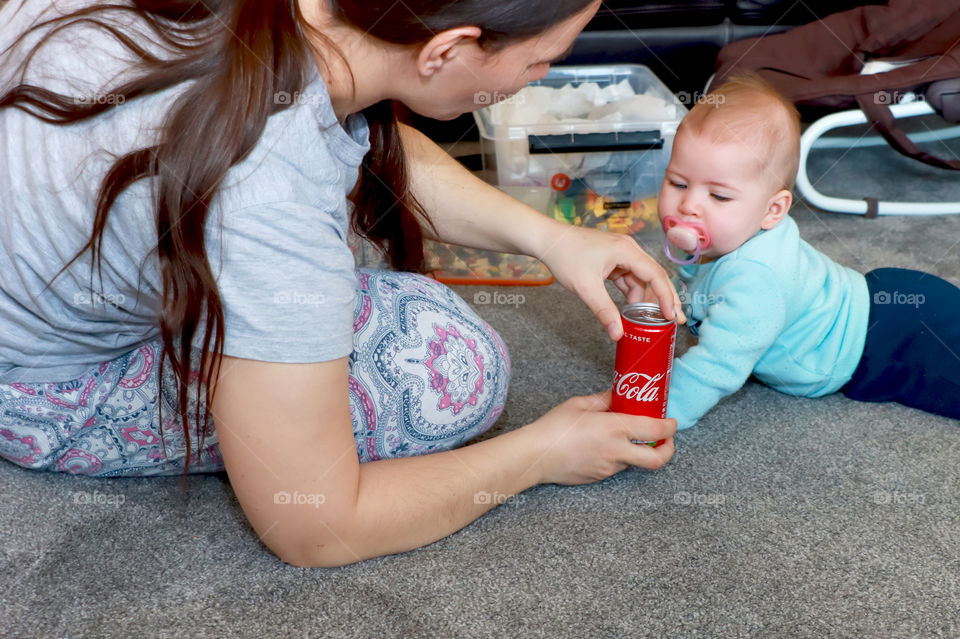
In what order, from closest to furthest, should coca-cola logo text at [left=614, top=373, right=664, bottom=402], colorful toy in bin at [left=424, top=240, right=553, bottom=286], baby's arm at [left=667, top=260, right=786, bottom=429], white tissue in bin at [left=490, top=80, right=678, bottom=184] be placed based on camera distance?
coca-cola logo text at [left=614, top=373, right=664, bottom=402]
baby's arm at [left=667, top=260, right=786, bottom=429]
colorful toy in bin at [left=424, top=240, right=553, bottom=286]
white tissue in bin at [left=490, top=80, right=678, bottom=184]

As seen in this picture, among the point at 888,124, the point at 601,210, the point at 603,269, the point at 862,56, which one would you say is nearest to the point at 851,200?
the point at 888,124

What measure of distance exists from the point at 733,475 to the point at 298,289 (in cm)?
62

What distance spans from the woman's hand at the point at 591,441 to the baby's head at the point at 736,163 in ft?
Result: 0.95

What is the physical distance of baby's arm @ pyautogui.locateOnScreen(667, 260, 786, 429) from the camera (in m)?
1.07

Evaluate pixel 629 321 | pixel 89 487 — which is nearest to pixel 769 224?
pixel 629 321

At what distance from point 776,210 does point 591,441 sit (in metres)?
0.41

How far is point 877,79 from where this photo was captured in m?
1.64

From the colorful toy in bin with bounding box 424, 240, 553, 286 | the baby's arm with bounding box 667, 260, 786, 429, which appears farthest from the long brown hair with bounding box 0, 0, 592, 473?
the colorful toy in bin with bounding box 424, 240, 553, 286

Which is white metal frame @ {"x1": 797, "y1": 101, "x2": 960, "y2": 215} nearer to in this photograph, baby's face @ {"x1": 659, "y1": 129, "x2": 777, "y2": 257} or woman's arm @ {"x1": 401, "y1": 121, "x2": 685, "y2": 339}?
baby's face @ {"x1": 659, "y1": 129, "x2": 777, "y2": 257}

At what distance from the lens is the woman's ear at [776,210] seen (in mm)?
1089

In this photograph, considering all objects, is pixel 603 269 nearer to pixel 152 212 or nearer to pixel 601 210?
pixel 152 212

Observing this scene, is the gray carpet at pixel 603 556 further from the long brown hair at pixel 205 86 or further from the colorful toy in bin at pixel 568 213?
the colorful toy in bin at pixel 568 213

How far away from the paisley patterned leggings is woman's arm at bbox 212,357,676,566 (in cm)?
9

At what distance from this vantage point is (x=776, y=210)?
110 centimetres
